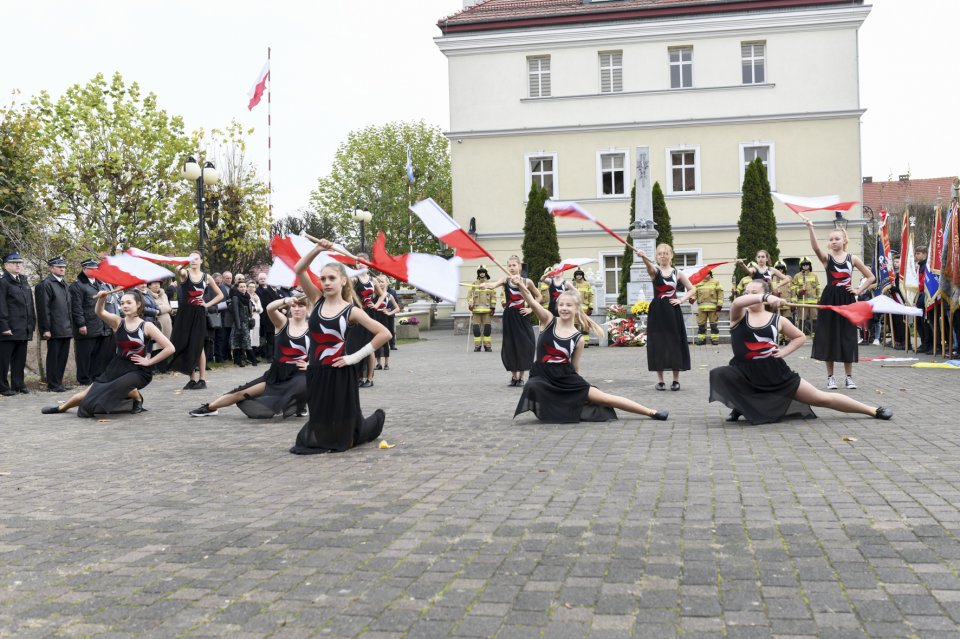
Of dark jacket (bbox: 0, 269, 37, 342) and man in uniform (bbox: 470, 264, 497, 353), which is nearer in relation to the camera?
dark jacket (bbox: 0, 269, 37, 342)

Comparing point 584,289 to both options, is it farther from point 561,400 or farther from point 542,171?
point 542,171

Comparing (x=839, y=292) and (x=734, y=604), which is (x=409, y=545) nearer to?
(x=734, y=604)

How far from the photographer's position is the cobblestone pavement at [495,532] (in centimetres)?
396

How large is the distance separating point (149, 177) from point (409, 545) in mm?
28315

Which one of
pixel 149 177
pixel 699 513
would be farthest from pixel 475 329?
pixel 699 513

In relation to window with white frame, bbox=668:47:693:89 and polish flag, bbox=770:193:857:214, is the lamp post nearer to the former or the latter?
polish flag, bbox=770:193:857:214

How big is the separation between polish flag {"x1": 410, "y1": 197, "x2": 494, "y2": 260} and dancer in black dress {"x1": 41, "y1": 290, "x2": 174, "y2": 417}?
4656 mm

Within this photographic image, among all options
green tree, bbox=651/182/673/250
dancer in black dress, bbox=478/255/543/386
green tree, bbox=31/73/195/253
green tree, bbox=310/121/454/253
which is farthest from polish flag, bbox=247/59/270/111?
green tree, bbox=310/121/454/253

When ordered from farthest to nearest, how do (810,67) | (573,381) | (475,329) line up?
(810,67) < (475,329) < (573,381)

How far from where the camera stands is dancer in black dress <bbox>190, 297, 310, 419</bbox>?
35.4 feet

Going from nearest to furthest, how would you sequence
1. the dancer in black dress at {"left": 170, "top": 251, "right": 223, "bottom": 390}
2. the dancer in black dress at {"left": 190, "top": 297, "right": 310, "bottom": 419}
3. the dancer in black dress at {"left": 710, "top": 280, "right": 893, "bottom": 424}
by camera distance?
the dancer in black dress at {"left": 710, "top": 280, "right": 893, "bottom": 424}, the dancer in black dress at {"left": 190, "top": 297, "right": 310, "bottom": 419}, the dancer in black dress at {"left": 170, "top": 251, "right": 223, "bottom": 390}

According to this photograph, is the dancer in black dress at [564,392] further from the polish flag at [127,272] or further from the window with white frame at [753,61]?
the window with white frame at [753,61]

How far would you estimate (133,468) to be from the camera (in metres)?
7.71

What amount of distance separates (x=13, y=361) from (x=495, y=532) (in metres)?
12.0
